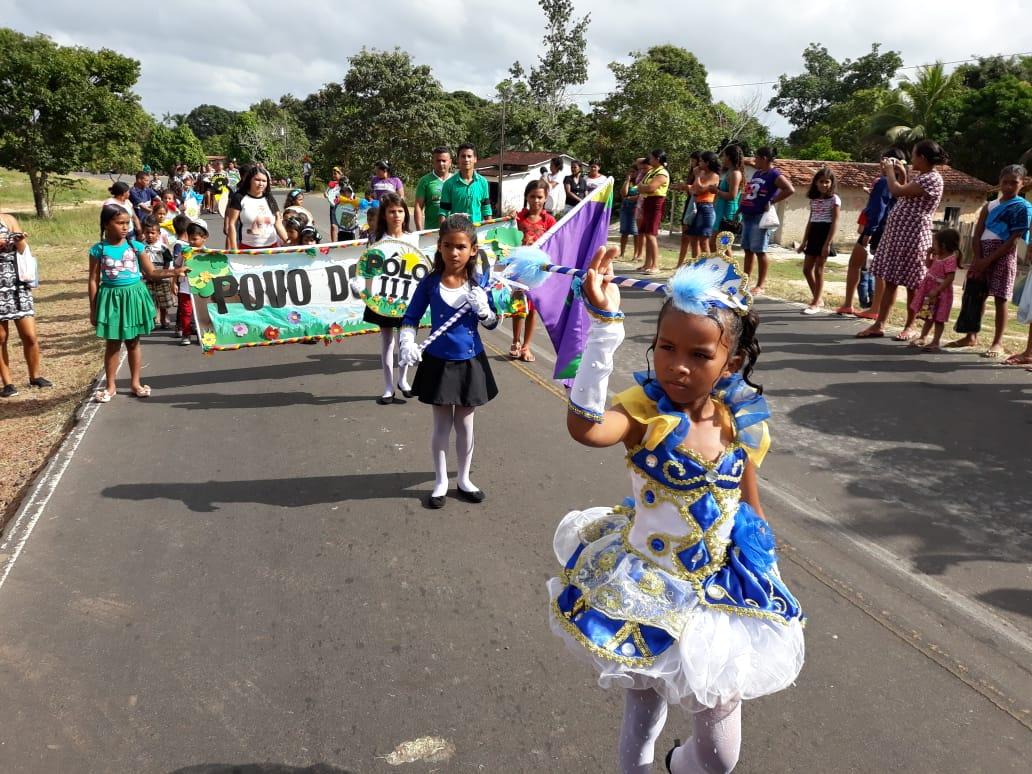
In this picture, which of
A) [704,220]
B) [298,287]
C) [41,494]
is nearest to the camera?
[41,494]

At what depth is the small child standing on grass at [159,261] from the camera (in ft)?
33.8

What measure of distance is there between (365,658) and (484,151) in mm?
48202

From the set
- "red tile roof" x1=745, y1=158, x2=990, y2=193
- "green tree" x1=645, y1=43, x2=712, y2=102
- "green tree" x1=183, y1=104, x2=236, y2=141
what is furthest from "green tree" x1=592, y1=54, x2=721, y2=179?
"green tree" x1=183, y1=104, x2=236, y2=141

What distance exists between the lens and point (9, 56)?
25.2 m

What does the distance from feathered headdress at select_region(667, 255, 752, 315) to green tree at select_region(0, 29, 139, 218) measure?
30811 millimetres

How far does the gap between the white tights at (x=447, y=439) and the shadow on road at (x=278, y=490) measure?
→ 11.3 inches

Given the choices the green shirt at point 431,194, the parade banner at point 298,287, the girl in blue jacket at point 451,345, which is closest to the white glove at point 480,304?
the girl in blue jacket at point 451,345

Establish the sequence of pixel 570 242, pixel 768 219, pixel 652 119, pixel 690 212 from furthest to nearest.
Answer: pixel 652 119
pixel 690 212
pixel 768 219
pixel 570 242

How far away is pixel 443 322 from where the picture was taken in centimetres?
484

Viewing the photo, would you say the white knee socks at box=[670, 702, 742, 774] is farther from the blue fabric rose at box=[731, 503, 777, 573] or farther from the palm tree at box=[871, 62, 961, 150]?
the palm tree at box=[871, 62, 961, 150]

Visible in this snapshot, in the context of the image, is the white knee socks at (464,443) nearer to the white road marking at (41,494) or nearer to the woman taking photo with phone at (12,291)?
the white road marking at (41,494)

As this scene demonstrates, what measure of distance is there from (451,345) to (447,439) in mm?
656

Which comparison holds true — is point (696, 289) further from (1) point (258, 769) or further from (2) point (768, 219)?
(2) point (768, 219)

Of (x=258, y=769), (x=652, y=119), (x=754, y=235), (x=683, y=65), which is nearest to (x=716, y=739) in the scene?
(x=258, y=769)
